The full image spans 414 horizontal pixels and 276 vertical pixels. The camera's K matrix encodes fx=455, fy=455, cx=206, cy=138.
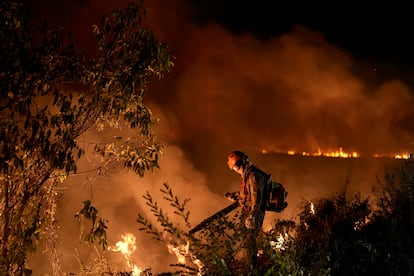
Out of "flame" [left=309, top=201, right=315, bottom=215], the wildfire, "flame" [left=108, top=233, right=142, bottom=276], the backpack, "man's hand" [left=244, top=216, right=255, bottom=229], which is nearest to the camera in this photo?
"man's hand" [left=244, top=216, right=255, bottom=229]

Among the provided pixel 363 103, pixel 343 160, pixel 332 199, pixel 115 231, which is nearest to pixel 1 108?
pixel 332 199

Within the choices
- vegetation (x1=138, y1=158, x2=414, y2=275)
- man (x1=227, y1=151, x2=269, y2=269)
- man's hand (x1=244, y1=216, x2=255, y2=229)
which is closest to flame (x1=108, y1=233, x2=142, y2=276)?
vegetation (x1=138, y1=158, x2=414, y2=275)

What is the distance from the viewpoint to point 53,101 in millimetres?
4059

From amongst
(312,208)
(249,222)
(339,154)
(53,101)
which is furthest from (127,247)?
(339,154)

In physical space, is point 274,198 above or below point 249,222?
above

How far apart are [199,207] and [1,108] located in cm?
804

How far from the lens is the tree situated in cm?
364

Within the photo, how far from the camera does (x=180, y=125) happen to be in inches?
480

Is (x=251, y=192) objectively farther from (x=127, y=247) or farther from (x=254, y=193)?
(x=127, y=247)

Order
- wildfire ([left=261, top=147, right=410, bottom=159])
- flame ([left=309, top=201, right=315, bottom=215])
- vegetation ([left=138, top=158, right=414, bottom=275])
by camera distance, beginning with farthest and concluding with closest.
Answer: wildfire ([left=261, top=147, right=410, bottom=159]) < flame ([left=309, top=201, right=315, bottom=215]) < vegetation ([left=138, top=158, right=414, bottom=275])

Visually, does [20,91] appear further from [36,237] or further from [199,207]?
[199,207]

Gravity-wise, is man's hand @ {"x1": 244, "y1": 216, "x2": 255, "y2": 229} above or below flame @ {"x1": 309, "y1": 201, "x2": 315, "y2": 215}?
below

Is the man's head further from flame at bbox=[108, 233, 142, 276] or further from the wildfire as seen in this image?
the wildfire

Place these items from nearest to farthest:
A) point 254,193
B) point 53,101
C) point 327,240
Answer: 1. point 53,101
2. point 327,240
3. point 254,193
